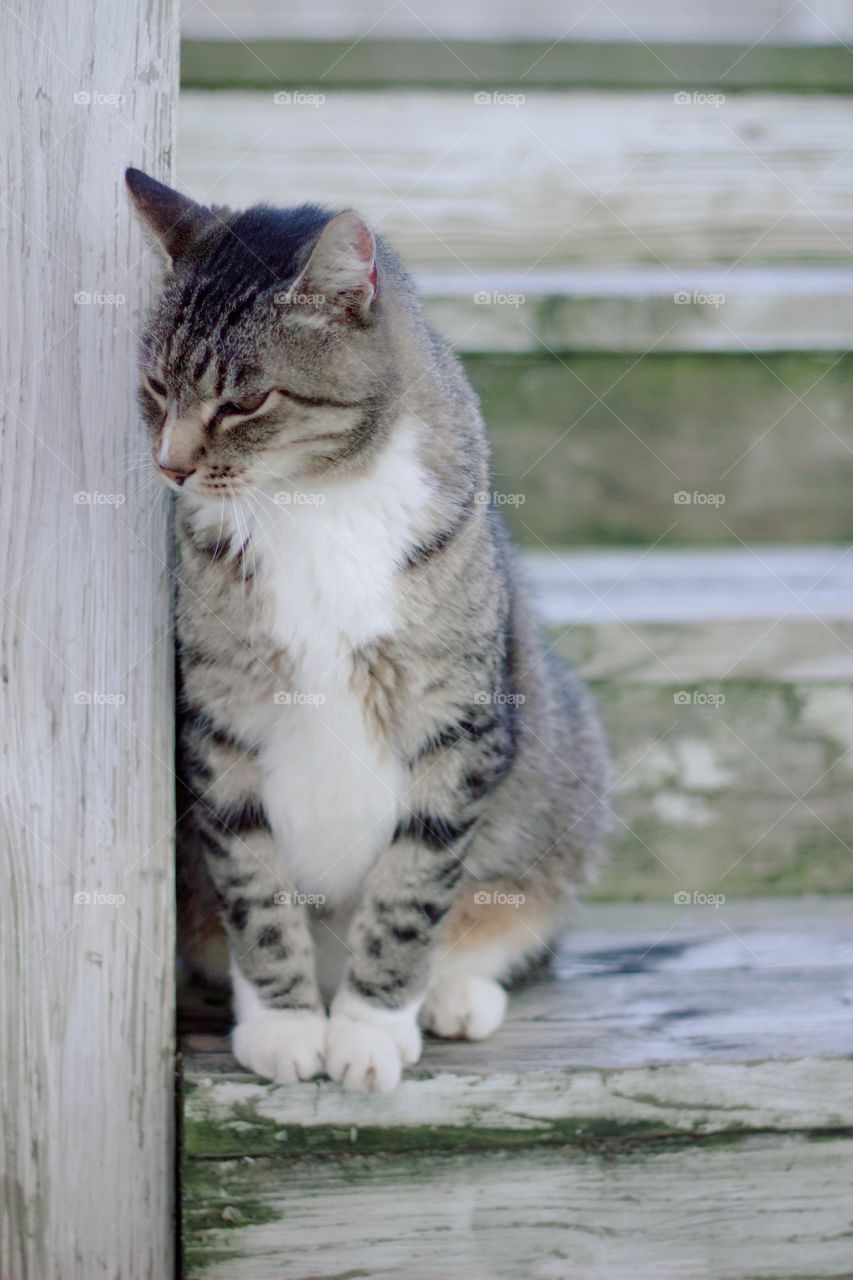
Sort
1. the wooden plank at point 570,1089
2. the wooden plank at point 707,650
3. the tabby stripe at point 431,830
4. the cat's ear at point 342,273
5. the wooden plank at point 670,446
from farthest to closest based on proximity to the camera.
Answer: the wooden plank at point 670,446, the wooden plank at point 707,650, the tabby stripe at point 431,830, the wooden plank at point 570,1089, the cat's ear at point 342,273

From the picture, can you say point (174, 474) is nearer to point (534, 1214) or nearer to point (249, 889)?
point (249, 889)

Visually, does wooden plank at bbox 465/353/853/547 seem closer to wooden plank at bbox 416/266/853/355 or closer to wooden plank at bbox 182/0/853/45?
wooden plank at bbox 416/266/853/355

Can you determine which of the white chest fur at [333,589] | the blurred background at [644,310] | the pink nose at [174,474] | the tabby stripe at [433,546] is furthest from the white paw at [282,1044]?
the blurred background at [644,310]

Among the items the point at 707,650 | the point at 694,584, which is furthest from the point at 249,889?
the point at 694,584

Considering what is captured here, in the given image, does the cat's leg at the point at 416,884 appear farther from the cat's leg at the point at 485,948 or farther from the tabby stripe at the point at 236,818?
the tabby stripe at the point at 236,818

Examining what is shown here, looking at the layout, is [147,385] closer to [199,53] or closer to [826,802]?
[199,53]

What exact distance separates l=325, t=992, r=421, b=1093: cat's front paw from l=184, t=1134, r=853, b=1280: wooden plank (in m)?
0.12

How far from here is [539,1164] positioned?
1922 millimetres

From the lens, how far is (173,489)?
5.93 feet

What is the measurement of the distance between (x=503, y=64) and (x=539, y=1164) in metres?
2.02

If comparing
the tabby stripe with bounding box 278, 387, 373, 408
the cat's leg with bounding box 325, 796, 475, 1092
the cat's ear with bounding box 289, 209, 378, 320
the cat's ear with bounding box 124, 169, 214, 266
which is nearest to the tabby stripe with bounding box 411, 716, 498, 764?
the cat's leg with bounding box 325, 796, 475, 1092

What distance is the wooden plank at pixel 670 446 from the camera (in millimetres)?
2684

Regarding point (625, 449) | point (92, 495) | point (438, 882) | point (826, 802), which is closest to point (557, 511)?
point (625, 449)

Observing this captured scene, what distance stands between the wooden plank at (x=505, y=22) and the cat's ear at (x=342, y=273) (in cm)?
111
